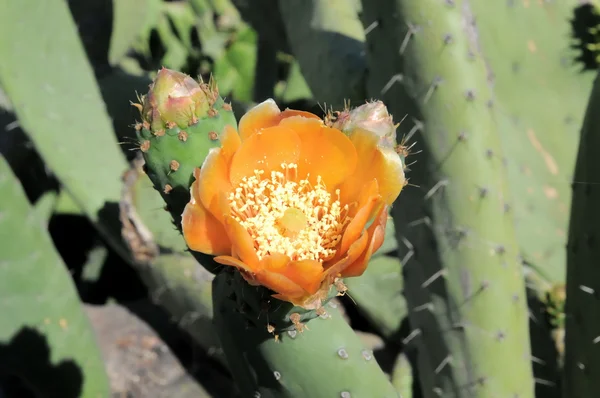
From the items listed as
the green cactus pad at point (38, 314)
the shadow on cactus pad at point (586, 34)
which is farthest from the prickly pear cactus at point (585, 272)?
the green cactus pad at point (38, 314)

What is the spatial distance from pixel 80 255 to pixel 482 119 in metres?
1.57

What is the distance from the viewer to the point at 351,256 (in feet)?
1.79

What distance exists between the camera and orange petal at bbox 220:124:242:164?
2.02ft

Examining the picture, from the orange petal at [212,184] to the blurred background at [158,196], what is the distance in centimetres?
59

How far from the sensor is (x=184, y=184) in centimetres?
64

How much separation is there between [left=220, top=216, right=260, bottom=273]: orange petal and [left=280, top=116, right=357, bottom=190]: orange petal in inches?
4.7

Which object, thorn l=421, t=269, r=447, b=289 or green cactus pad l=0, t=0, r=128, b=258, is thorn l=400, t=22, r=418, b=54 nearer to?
thorn l=421, t=269, r=447, b=289

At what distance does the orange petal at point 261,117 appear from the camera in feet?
2.07

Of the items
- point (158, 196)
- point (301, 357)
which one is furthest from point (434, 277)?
point (158, 196)

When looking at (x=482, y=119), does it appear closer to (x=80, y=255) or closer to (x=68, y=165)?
(x=68, y=165)

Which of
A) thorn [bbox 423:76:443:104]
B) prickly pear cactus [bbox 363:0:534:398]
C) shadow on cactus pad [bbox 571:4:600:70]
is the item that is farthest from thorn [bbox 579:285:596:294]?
shadow on cactus pad [bbox 571:4:600:70]

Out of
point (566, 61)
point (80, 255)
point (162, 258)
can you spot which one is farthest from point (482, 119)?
point (80, 255)

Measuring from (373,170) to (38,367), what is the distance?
1.19m

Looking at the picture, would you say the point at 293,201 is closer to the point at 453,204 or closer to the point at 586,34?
the point at 453,204
